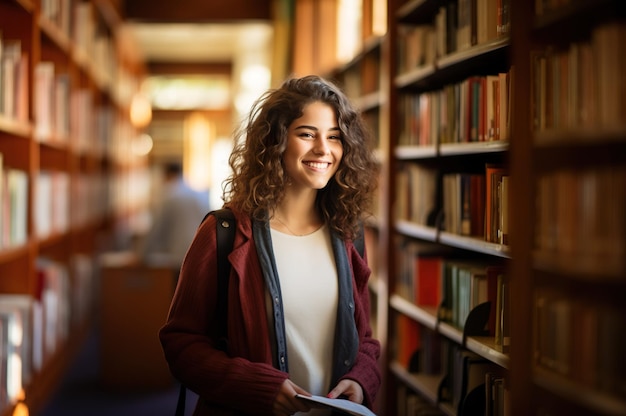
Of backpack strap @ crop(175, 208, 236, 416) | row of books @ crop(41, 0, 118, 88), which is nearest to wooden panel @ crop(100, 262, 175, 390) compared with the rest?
row of books @ crop(41, 0, 118, 88)

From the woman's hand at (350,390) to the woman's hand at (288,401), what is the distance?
13 centimetres

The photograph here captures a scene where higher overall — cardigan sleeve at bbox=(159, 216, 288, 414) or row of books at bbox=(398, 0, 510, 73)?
row of books at bbox=(398, 0, 510, 73)

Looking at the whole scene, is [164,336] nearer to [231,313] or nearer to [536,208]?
[231,313]

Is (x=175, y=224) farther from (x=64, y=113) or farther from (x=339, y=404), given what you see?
(x=339, y=404)

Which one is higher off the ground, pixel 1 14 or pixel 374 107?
pixel 1 14

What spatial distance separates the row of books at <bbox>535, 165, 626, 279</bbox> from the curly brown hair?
1.81 ft

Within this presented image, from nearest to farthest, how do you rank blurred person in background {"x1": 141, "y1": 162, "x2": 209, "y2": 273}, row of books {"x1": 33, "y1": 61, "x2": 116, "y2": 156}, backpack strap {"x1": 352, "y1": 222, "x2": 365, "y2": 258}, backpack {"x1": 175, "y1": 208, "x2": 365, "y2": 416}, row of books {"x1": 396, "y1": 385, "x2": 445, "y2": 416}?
1. backpack {"x1": 175, "y1": 208, "x2": 365, "y2": 416}
2. backpack strap {"x1": 352, "y1": 222, "x2": 365, "y2": 258}
3. row of books {"x1": 396, "y1": 385, "x2": 445, "y2": 416}
4. row of books {"x1": 33, "y1": 61, "x2": 116, "y2": 156}
5. blurred person in background {"x1": 141, "y1": 162, "x2": 209, "y2": 273}

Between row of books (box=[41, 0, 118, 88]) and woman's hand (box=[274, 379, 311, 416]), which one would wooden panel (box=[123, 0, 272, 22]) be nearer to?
row of books (box=[41, 0, 118, 88])

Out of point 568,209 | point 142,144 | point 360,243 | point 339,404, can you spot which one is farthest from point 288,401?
point 142,144

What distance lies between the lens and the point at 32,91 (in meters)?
3.65

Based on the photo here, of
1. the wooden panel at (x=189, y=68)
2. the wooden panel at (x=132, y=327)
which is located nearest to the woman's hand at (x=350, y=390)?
the wooden panel at (x=132, y=327)

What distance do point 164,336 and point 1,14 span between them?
2.32 metres

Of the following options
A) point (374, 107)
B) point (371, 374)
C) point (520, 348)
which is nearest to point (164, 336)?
point (371, 374)

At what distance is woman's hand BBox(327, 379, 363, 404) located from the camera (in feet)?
6.34
